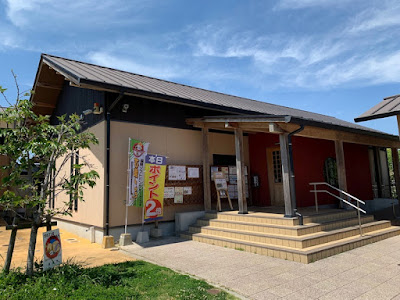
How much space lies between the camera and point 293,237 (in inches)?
217

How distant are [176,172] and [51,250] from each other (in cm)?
430

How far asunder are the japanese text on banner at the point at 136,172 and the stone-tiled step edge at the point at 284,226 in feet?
6.15

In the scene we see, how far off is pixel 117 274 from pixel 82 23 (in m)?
5.50

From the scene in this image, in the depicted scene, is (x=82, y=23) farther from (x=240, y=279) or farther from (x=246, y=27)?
(x=240, y=279)

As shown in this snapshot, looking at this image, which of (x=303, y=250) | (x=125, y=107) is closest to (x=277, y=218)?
(x=303, y=250)

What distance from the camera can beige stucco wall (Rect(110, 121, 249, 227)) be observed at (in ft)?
23.2

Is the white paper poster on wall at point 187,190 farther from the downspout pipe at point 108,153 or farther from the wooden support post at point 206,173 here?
the downspout pipe at point 108,153

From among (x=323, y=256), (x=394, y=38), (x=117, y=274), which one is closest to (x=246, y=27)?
(x=394, y=38)

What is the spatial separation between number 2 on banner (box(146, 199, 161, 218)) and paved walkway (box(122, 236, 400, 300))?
3.42 ft

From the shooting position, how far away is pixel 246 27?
8086 mm

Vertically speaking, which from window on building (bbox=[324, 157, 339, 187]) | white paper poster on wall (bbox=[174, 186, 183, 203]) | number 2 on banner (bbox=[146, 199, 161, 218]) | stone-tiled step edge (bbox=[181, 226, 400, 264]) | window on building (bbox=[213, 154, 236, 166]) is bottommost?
stone-tiled step edge (bbox=[181, 226, 400, 264])

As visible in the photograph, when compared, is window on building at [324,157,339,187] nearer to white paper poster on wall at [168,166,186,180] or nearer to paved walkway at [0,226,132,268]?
white paper poster on wall at [168,166,186,180]

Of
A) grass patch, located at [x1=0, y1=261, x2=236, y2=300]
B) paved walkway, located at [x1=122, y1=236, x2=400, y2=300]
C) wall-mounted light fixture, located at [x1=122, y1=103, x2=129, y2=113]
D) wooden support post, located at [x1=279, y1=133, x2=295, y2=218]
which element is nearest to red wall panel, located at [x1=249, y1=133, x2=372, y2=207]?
wooden support post, located at [x1=279, y1=133, x2=295, y2=218]

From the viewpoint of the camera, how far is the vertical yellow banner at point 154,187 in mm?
7086
